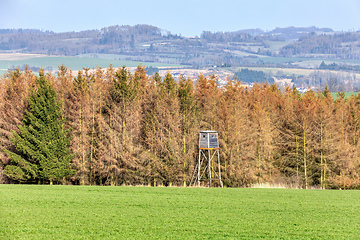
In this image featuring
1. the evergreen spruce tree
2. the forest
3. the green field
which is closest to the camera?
the green field

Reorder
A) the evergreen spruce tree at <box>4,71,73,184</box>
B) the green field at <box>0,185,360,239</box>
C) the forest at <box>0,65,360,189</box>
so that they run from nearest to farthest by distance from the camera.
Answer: the green field at <box>0,185,360,239</box> → the evergreen spruce tree at <box>4,71,73,184</box> → the forest at <box>0,65,360,189</box>

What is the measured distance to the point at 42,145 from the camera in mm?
43531

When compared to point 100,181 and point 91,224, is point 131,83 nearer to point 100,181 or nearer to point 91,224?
point 100,181

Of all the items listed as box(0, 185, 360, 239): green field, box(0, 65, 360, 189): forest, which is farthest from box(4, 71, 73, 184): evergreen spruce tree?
box(0, 185, 360, 239): green field

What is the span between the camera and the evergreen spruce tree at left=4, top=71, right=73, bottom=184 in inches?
1710

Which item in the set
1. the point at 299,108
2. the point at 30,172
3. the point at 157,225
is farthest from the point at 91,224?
the point at 299,108

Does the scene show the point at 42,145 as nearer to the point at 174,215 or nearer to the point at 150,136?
the point at 150,136

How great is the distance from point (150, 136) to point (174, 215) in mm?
26960

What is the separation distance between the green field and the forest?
48.4 feet

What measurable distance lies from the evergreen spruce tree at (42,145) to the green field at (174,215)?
13.2m

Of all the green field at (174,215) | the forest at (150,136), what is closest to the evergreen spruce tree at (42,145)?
the forest at (150,136)

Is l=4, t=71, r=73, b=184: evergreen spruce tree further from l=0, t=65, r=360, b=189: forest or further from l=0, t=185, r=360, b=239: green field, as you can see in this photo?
l=0, t=185, r=360, b=239: green field

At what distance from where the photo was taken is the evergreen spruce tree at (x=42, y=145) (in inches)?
1710

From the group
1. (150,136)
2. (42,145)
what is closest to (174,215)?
(42,145)
